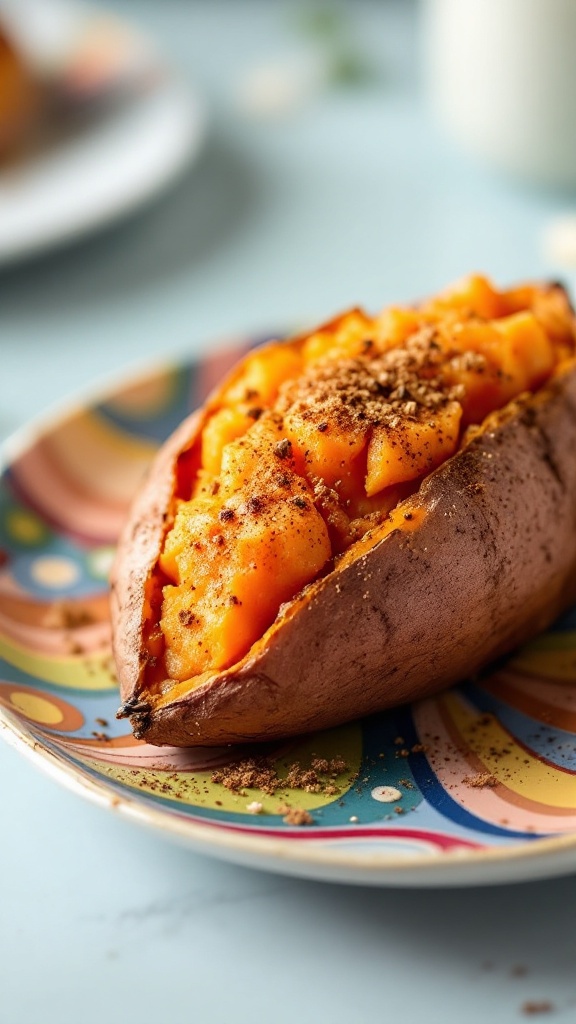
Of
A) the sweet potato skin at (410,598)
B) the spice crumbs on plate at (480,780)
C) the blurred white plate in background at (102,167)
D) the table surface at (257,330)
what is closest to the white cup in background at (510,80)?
the table surface at (257,330)

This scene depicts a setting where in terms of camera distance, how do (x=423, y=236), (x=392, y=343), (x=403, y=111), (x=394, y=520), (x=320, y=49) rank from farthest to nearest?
(x=320, y=49) < (x=403, y=111) < (x=423, y=236) < (x=392, y=343) < (x=394, y=520)

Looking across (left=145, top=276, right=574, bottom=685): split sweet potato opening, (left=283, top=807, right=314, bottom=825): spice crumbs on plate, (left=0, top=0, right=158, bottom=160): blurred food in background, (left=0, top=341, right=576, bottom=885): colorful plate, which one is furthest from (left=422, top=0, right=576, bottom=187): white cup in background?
(left=283, top=807, right=314, bottom=825): spice crumbs on plate

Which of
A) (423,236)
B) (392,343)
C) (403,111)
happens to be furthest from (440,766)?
(403,111)

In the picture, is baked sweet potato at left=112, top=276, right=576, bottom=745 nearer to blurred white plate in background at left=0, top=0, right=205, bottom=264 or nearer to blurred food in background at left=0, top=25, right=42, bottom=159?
blurred white plate in background at left=0, top=0, right=205, bottom=264

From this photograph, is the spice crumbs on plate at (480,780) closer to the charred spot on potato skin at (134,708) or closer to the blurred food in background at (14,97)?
the charred spot on potato skin at (134,708)

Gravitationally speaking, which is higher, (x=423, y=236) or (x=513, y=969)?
(x=423, y=236)

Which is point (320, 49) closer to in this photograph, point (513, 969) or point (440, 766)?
point (440, 766)
